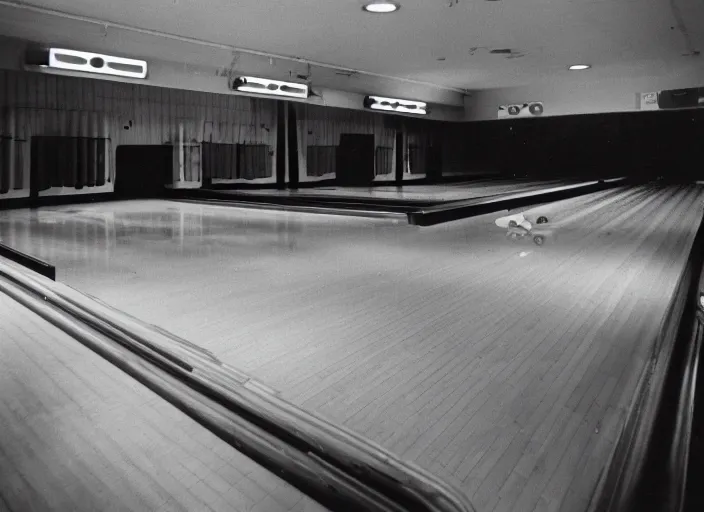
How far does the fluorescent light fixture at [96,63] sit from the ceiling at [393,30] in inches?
8.3

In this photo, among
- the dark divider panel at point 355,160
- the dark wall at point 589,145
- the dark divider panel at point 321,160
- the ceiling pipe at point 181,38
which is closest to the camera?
the ceiling pipe at point 181,38

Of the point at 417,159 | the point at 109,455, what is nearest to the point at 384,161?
the point at 417,159

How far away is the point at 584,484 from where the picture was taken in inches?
62.4

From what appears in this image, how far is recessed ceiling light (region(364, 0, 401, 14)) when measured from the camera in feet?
22.9

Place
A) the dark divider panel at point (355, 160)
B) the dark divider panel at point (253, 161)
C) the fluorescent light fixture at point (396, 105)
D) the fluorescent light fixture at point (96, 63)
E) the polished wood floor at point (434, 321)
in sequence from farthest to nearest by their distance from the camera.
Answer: the dark divider panel at point (355, 160) → the fluorescent light fixture at point (396, 105) → the dark divider panel at point (253, 161) → the fluorescent light fixture at point (96, 63) → the polished wood floor at point (434, 321)

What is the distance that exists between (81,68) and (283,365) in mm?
8101

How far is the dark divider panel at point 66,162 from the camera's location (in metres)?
9.48

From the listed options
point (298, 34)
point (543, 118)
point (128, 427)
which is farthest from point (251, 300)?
point (543, 118)

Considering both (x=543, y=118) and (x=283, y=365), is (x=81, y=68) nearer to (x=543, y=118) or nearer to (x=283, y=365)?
(x=283, y=365)

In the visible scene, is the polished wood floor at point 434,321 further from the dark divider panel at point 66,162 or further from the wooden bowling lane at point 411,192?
the wooden bowling lane at point 411,192

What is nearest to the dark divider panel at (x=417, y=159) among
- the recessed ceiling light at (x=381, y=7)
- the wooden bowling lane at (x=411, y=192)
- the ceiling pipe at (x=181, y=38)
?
the ceiling pipe at (x=181, y=38)

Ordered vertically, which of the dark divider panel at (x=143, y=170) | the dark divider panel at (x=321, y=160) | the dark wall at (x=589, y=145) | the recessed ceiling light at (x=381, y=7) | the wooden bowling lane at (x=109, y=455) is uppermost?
the recessed ceiling light at (x=381, y=7)

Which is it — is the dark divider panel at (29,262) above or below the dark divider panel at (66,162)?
below

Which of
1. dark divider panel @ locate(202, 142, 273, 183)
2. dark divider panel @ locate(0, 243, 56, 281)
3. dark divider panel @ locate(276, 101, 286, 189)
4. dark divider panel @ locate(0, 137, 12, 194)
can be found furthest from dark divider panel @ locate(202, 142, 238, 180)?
dark divider panel @ locate(0, 243, 56, 281)
